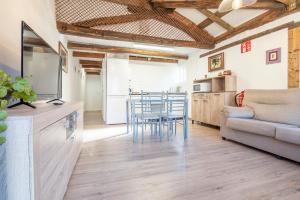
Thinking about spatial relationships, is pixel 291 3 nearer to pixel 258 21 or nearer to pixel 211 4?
pixel 258 21

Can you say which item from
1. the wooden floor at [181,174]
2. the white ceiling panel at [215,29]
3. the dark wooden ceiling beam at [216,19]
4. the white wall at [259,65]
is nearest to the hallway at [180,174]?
the wooden floor at [181,174]

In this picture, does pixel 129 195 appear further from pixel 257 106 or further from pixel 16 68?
pixel 257 106

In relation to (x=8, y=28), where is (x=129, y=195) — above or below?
below

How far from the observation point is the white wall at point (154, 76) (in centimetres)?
657

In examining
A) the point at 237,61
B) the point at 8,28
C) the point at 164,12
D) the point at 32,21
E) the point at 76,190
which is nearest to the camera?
the point at 8,28

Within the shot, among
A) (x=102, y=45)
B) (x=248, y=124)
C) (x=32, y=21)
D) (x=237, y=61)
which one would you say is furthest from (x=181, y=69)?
(x=32, y=21)

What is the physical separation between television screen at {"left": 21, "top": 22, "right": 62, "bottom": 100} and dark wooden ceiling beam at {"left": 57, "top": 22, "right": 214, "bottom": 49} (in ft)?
6.00

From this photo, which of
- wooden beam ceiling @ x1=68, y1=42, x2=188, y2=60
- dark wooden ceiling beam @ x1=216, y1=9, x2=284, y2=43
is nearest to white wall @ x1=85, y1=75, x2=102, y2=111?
wooden beam ceiling @ x1=68, y1=42, x2=188, y2=60

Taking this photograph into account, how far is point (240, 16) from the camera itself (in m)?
3.70

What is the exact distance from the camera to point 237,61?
4074 mm

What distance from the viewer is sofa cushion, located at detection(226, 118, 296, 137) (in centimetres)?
232

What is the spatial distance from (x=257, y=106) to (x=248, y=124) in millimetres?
627

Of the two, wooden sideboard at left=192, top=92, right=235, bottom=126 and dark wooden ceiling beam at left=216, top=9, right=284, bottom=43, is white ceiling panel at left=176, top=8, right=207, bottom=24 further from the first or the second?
wooden sideboard at left=192, top=92, right=235, bottom=126

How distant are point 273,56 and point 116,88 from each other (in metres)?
3.88
